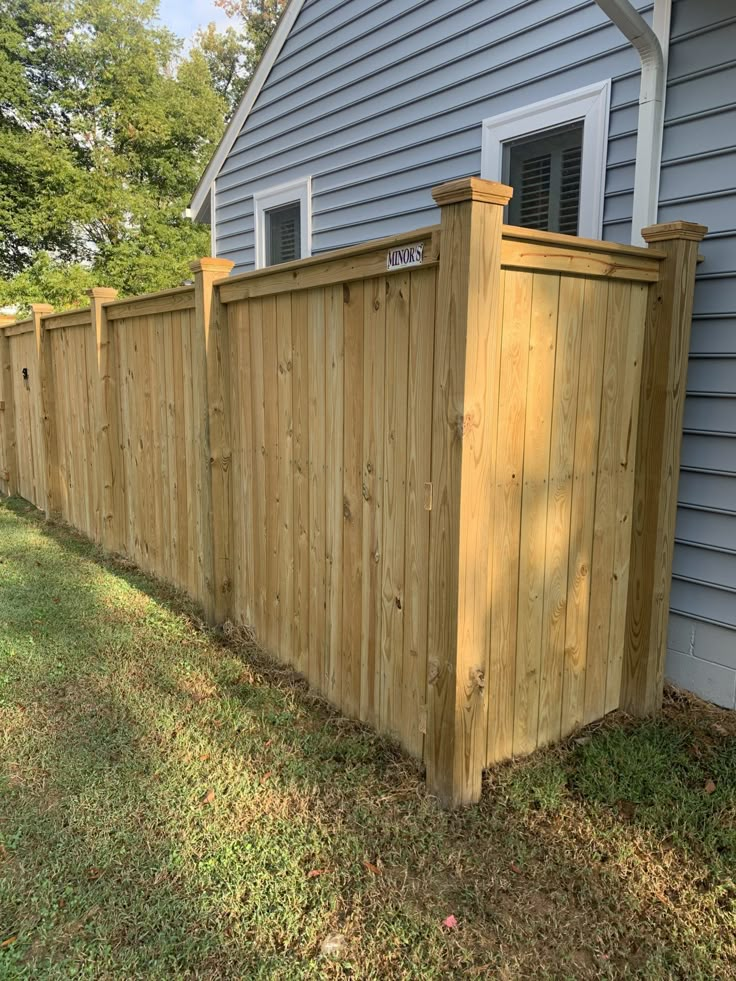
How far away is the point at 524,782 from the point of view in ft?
8.94

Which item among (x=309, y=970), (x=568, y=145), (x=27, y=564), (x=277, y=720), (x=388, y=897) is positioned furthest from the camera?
(x=27, y=564)

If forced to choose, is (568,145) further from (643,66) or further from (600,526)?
(600,526)

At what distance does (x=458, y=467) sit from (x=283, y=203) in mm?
5017

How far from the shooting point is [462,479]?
2.40 metres

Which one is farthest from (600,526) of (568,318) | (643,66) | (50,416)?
(50,416)

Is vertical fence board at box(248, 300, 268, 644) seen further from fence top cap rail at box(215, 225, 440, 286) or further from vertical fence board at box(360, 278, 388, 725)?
vertical fence board at box(360, 278, 388, 725)

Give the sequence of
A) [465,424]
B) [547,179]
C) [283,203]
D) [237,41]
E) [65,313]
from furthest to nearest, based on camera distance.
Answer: [237,41], [283,203], [65,313], [547,179], [465,424]

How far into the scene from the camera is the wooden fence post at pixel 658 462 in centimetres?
299

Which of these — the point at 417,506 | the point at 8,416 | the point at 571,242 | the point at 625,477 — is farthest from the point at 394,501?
the point at 8,416

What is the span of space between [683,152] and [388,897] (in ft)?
11.0

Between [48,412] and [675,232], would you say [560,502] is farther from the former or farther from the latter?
[48,412]

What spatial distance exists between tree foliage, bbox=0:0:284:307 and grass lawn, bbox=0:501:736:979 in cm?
1619

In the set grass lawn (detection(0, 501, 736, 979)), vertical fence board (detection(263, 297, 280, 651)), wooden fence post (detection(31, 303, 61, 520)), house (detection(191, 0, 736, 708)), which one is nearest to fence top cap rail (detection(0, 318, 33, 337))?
wooden fence post (detection(31, 303, 61, 520))

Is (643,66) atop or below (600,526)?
atop
